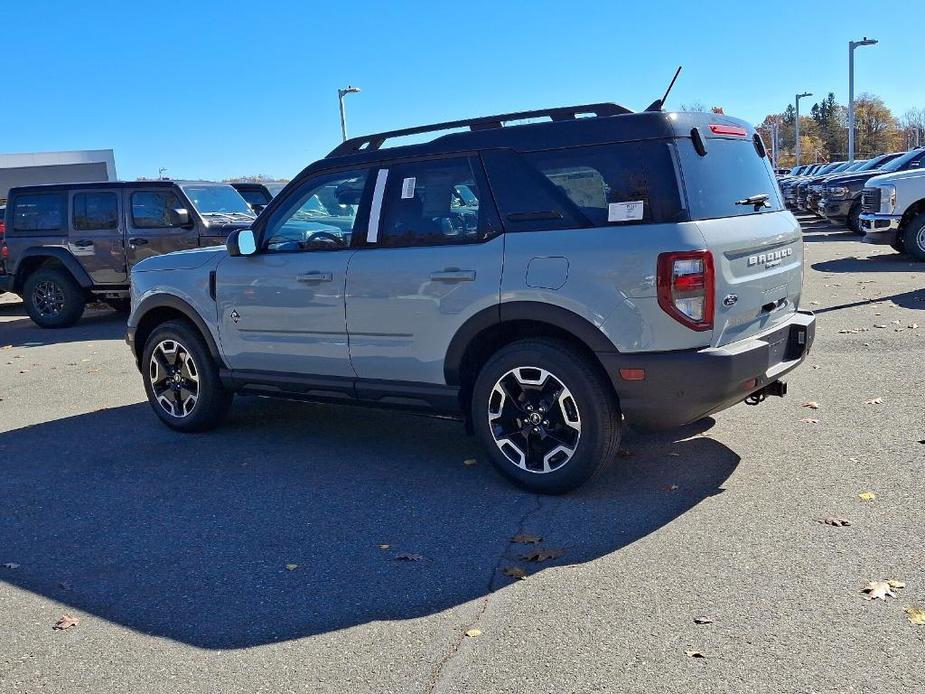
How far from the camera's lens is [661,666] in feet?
10.6

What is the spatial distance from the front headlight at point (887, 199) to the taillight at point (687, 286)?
1130 cm

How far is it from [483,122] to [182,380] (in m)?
3.08

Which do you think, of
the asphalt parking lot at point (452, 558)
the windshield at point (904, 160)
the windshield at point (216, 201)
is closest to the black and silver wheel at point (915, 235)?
the windshield at point (904, 160)

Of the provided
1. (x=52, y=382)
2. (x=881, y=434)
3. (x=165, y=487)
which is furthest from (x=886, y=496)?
(x=52, y=382)

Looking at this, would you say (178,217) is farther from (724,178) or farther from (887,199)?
(887,199)

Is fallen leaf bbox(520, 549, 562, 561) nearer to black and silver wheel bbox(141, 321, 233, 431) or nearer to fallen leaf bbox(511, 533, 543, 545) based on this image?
fallen leaf bbox(511, 533, 543, 545)

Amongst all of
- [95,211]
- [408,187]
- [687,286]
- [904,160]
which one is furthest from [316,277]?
[904,160]

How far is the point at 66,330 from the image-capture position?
13.4 metres

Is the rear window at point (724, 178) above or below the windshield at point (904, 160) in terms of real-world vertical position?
below

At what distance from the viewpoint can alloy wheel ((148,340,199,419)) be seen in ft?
22.0

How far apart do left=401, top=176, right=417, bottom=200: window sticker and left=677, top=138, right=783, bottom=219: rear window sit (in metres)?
1.63

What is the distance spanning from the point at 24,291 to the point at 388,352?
10.1m

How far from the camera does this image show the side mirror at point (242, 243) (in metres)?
6.04

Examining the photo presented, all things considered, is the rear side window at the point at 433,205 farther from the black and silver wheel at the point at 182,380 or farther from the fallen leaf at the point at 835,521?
the fallen leaf at the point at 835,521
